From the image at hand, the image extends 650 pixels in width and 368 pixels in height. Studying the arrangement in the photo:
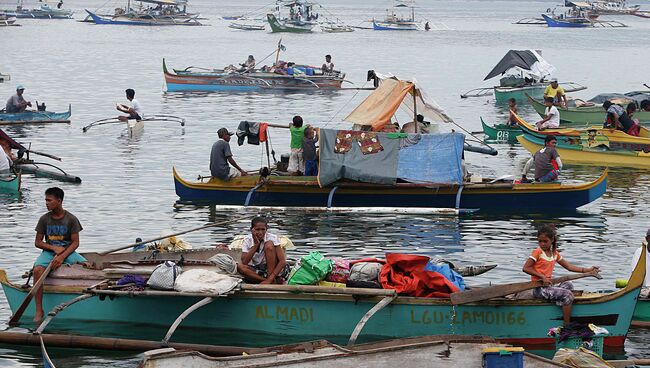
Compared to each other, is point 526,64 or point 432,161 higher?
point 432,161

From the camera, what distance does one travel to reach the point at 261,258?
16.0 meters

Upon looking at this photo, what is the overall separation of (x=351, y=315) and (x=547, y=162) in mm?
10533

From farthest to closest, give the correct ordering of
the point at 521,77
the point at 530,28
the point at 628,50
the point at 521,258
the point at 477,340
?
the point at 530,28 < the point at 628,50 < the point at 521,77 < the point at 521,258 < the point at 477,340

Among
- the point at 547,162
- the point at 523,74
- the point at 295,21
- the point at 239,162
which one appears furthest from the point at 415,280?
the point at 295,21

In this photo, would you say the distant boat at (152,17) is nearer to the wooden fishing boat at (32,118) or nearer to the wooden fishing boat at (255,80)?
the wooden fishing boat at (255,80)

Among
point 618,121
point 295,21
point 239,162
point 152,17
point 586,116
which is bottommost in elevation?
point 295,21

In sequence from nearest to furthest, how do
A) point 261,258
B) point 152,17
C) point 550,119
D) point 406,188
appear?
point 261,258
point 406,188
point 550,119
point 152,17

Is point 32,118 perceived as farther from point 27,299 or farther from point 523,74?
point 27,299

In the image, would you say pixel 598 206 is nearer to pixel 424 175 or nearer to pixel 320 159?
pixel 424 175

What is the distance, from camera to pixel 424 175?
24578mm

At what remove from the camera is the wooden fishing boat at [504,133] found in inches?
1435

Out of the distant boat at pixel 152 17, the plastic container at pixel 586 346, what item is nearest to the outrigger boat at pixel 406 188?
the plastic container at pixel 586 346

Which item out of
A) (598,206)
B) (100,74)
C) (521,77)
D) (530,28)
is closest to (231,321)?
(598,206)

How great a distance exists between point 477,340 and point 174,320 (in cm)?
459
